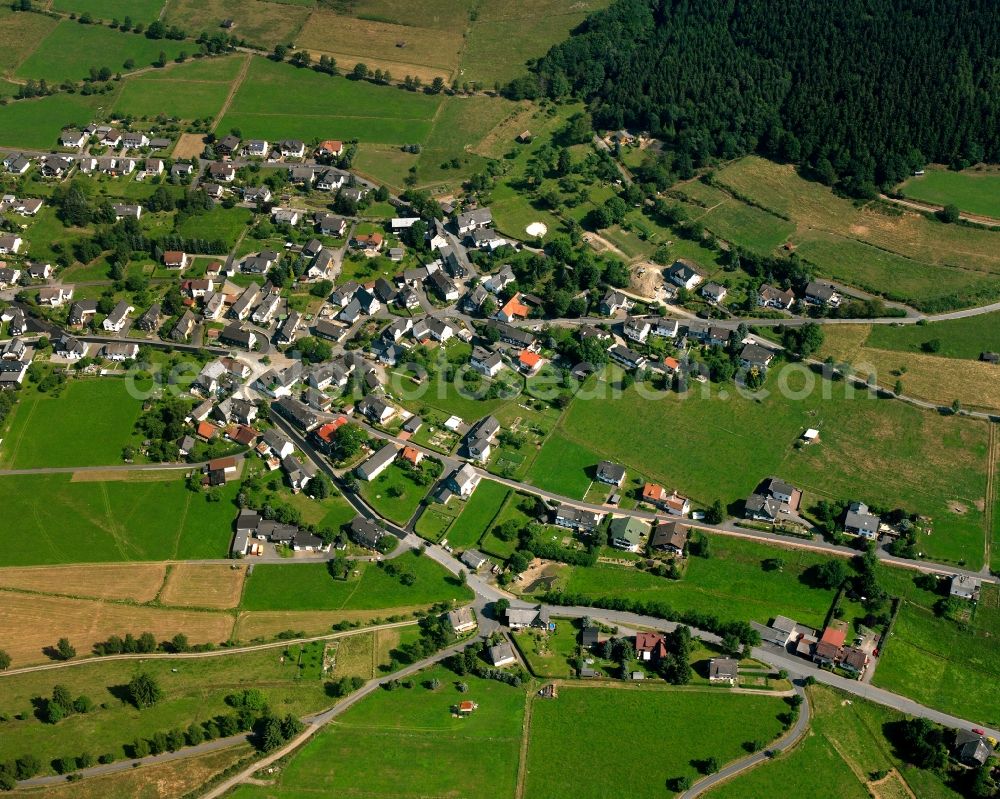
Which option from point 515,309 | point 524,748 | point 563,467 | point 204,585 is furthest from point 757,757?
point 515,309

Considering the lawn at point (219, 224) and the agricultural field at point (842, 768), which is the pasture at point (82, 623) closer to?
the agricultural field at point (842, 768)

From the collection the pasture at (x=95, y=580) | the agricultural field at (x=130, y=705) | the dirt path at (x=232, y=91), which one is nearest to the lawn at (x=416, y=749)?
the agricultural field at (x=130, y=705)

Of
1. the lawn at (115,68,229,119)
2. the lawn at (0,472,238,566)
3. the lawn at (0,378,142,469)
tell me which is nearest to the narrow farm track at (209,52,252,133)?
the lawn at (115,68,229,119)

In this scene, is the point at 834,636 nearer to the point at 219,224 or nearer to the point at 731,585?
the point at 731,585

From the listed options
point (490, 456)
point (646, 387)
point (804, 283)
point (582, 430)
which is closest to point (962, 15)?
point (804, 283)

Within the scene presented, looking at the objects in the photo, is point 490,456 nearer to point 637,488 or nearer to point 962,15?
point 637,488

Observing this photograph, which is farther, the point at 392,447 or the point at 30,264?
the point at 30,264
